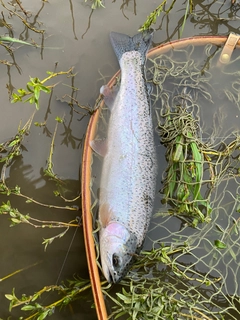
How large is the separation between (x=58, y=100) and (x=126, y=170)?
0.95 meters

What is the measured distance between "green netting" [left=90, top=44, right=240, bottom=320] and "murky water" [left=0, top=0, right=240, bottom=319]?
1.14 feet

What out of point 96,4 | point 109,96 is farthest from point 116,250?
point 96,4

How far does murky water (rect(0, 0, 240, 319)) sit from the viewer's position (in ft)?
8.41

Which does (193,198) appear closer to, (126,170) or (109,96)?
(126,170)

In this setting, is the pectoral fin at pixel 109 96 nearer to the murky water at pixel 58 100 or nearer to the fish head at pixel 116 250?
the murky water at pixel 58 100

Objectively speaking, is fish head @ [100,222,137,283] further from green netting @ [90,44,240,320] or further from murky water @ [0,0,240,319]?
murky water @ [0,0,240,319]

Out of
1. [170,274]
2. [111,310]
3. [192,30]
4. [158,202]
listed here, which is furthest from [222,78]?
[111,310]

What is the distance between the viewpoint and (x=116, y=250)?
2279 mm

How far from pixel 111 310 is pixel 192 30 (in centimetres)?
259

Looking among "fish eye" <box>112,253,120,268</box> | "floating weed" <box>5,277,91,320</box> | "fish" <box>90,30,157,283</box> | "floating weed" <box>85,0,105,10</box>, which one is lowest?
"floating weed" <box>5,277,91,320</box>

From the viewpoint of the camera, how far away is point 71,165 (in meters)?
2.80

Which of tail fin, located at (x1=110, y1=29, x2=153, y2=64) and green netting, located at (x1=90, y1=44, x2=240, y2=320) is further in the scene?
tail fin, located at (x1=110, y1=29, x2=153, y2=64)

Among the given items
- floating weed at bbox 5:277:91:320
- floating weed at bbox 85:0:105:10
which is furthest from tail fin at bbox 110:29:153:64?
floating weed at bbox 5:277:91:320

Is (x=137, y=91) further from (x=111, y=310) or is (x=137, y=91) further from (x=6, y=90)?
(x=111, y=310)
